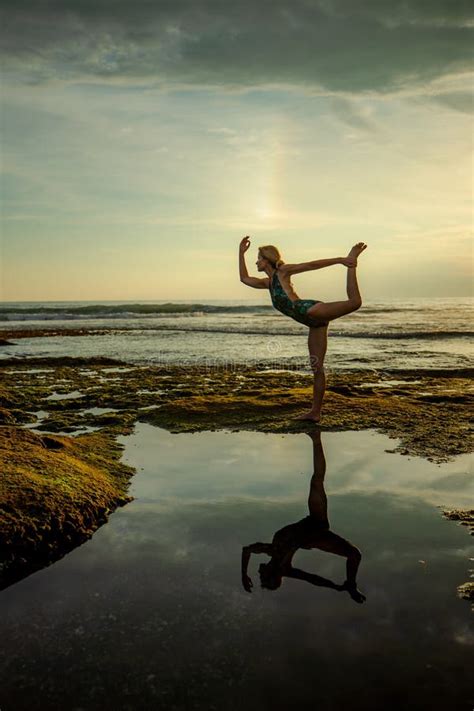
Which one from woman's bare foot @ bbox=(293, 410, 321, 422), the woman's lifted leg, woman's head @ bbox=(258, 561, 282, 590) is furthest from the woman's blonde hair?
woman's head @ bbox=(258, 561, 282, 590)

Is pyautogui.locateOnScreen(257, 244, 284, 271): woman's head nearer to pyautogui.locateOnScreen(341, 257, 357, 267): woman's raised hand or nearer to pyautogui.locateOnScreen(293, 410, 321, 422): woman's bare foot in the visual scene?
Result: pyautogui.locateOnScreen(341, 257, 357, 267): woman's raised hand

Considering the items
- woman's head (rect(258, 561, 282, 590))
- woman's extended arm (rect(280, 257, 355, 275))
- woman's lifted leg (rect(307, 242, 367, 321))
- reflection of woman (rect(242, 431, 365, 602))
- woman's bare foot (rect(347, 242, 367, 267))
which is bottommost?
woman's head (rect(258, 561, 282, 590))

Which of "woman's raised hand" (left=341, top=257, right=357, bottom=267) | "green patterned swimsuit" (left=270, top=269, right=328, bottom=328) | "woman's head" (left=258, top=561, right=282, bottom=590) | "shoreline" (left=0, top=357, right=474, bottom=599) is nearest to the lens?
"woman's head" (left=258, top=561, right=282, bottom=590)

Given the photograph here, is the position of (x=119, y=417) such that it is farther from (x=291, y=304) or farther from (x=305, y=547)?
(x=305, y=547)

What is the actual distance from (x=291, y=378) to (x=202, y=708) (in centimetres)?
1045

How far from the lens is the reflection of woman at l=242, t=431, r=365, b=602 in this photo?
3.22 metres

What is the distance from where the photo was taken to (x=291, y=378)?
1255cm

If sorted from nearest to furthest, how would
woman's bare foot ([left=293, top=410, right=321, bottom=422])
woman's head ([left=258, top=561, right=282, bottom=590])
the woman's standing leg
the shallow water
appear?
1. the shallow water
2. woman's head ([left=258, top=561, right=282, bottom=590])
3. the woman's standing leg
4. woman's bare foot ([left=293, top=410, right=321, bottom=422])

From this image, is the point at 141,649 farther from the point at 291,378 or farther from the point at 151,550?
the point at 291,378

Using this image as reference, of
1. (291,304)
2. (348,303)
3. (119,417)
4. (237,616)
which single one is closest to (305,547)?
(237,616)

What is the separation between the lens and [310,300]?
7500mm

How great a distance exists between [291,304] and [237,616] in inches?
206

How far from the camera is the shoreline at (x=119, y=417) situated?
3.92m

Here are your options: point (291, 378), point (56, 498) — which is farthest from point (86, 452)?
point (291, 378)
